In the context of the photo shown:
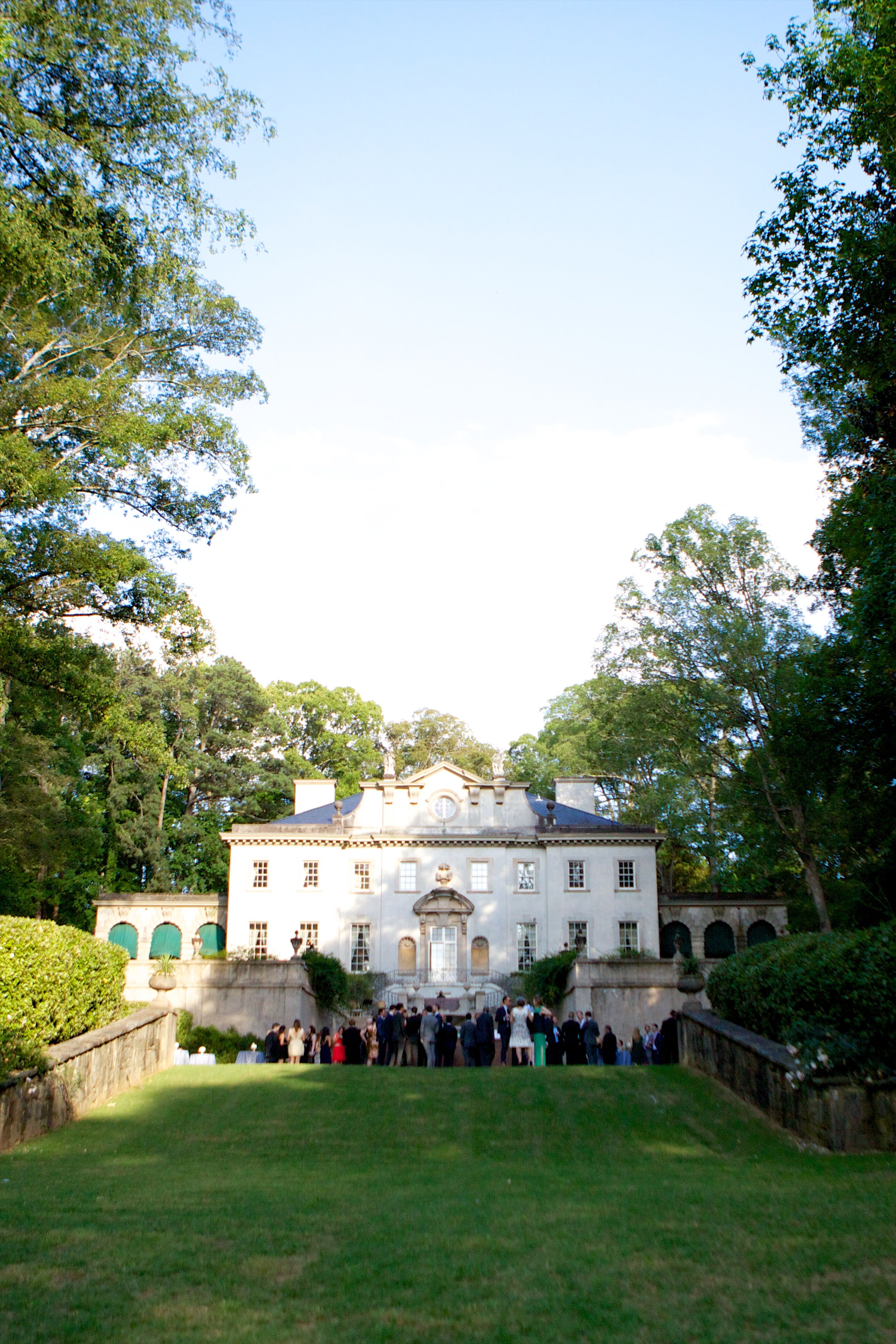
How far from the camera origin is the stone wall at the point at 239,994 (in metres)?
27.1

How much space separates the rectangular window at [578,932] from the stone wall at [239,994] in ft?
53.0

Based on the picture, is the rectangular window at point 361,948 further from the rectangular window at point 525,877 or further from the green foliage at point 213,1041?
the green foliage at point 213,1041

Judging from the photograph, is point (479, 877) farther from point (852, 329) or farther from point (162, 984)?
point (852, 329)

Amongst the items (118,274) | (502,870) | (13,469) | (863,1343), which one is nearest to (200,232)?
(118,274)

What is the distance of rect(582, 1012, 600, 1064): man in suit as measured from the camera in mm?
19844

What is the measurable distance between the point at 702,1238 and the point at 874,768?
18.6m

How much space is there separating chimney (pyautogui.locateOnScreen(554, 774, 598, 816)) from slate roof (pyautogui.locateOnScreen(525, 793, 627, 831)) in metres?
0.19

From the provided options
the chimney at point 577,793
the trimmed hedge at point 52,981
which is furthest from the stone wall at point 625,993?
the trimmed hedge at point 52,981

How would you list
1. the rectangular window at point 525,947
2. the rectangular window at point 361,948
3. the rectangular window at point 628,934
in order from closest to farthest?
the rectangular window at point 525,947 → the rectangular window at point 361,948 → the rectangular window at point 628,934

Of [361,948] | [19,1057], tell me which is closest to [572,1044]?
[19,1057]

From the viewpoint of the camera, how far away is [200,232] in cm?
1605

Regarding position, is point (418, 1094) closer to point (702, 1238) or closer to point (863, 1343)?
point (702, 1238)

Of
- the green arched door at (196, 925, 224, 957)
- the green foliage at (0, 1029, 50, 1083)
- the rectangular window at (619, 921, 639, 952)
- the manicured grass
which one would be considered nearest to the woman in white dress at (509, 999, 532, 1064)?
the manicured grass

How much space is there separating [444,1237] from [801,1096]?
20.4ft
